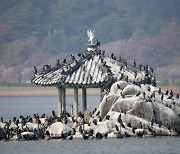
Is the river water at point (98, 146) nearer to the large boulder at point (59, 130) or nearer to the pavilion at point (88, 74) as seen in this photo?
the large boulder at point (59, 130)

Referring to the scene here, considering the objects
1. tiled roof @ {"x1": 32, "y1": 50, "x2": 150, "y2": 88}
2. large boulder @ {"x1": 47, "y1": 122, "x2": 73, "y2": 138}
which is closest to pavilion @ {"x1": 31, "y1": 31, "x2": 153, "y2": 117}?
tiled roof @ {"x1": 32, "y1": 50, "x2": 150, "y2": 88}

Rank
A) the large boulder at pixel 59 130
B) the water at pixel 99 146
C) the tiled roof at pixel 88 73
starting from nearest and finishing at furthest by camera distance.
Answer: the water at pixel 99 146 < the large boulder at pixel 59 130 < the tiled roof at pixel 88 73

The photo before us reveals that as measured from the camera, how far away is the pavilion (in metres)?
85.2

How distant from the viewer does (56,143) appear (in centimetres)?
7756

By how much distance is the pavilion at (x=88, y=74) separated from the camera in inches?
3356

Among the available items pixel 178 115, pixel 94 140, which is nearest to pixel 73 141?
pixel 94 140

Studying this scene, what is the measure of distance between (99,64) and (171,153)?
15949 millimetres

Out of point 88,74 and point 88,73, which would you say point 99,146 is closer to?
point 88,74

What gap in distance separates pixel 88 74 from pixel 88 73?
15 cm

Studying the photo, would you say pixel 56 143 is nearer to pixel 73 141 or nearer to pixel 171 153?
pixel 73 141

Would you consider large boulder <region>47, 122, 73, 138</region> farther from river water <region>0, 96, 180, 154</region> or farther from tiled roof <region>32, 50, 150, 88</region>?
tiled roof <region>32, 50, 150, 88</region>

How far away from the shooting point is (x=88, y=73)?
283ft

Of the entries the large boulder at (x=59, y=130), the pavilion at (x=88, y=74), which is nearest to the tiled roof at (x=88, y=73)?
the pavilion at (x=88, y=74)

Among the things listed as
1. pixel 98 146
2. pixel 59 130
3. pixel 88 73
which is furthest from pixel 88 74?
pixel 98 146
